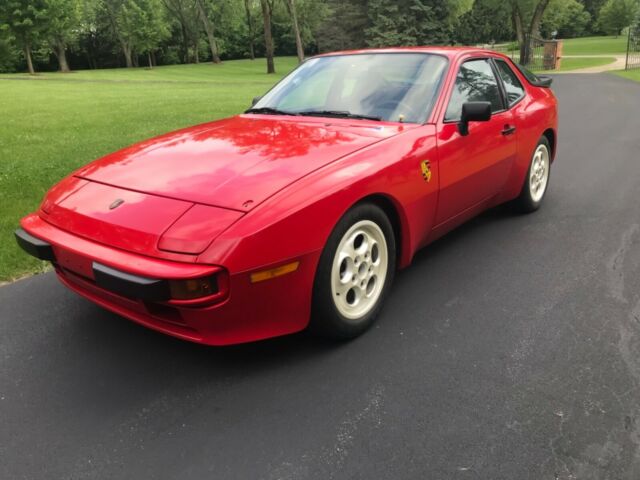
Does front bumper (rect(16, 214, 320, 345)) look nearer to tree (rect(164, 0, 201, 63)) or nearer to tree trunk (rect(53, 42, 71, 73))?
tree trunk (rect(53, 42, 71, 73))

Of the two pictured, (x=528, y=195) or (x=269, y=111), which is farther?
(x=528, y=195)

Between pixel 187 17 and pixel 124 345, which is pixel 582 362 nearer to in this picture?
pixel 124 345

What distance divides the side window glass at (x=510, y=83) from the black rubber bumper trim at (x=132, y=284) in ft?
10.7

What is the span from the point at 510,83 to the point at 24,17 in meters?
45.3

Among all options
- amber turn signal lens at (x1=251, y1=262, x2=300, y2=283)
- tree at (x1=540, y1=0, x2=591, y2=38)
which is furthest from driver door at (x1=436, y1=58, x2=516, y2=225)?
tree at (x1=540, y1=0, x2=591, y2=38)

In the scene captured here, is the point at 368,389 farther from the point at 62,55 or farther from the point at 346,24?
the point at 62,55

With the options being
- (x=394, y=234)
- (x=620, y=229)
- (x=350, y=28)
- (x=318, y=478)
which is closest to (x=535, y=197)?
(x=620, y=229)

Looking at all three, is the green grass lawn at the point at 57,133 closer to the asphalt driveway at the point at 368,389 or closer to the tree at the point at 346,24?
the asphalt driveway at the point at 368,389

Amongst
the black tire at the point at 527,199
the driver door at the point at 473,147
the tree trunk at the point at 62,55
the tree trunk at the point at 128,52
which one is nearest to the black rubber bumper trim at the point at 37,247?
the driver door at the point at 473,147

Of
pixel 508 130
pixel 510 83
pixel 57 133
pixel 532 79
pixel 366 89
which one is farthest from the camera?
pixel 57 133

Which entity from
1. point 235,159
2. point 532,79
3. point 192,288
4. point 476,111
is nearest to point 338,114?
point 476,111

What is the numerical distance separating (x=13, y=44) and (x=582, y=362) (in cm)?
5369

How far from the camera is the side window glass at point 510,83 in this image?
4.37 meters

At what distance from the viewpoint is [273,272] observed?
235cm
